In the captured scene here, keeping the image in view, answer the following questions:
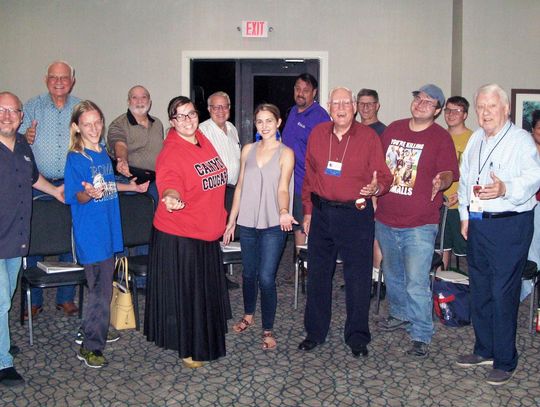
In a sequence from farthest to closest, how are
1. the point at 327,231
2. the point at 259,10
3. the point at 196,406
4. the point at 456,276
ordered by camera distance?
the point at 259,10 → the point at 456,276 → the point at 327,231 → the point at 196,406

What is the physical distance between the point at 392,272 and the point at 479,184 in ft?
3.09

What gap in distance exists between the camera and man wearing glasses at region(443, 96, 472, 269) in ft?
16.4

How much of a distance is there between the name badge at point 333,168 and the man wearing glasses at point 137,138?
1773 mm

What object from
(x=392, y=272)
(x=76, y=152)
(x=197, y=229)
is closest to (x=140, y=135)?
(x=76, y=152)

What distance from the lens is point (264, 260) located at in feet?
12.7

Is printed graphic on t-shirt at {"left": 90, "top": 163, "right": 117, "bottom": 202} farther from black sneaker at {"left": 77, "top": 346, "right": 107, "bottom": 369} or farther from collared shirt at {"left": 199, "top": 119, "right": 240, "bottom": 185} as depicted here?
collared shirt at {"left": 199, "top": 119, "right": 240, "bottom": 185}

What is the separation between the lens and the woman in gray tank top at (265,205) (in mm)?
3771

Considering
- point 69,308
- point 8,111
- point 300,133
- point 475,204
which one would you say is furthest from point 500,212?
point 69,308

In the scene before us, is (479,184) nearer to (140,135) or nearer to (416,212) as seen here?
(416,212)

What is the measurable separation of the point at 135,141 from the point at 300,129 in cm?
142

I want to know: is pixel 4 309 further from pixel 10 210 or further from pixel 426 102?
pixel 426 102

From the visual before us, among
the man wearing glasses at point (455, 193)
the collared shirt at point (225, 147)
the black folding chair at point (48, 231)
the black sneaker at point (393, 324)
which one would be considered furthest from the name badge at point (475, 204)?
the black folding chair at point (48, 231)

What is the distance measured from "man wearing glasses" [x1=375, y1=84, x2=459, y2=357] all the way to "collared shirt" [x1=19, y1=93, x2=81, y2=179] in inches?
95.5

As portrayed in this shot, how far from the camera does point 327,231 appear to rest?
12.1ft
